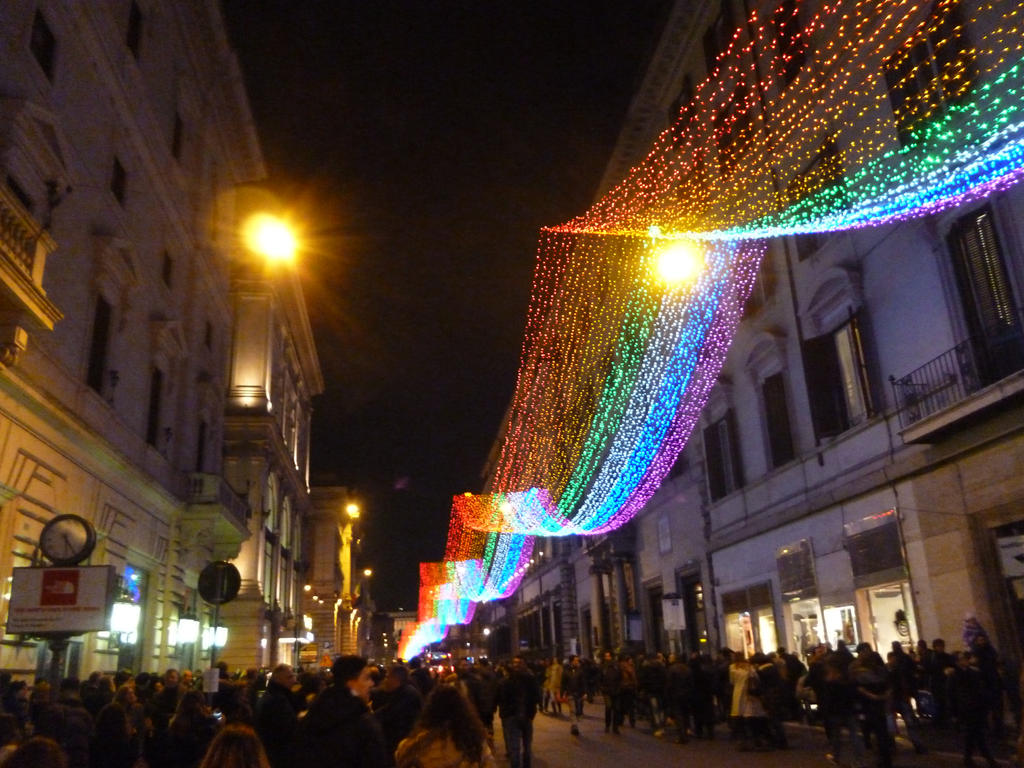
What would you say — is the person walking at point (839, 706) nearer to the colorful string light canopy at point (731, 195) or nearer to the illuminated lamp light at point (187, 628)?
the colorful string light canopy at point (731, 195)

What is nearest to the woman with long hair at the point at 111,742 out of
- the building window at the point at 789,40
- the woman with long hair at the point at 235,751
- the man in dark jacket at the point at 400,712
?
the man in dark jacket at the point at 400,712

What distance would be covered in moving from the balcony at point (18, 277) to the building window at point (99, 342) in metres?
5.21

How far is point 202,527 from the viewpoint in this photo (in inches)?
928

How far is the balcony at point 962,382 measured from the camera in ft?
43.7

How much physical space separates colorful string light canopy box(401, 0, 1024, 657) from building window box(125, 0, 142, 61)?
1012cm

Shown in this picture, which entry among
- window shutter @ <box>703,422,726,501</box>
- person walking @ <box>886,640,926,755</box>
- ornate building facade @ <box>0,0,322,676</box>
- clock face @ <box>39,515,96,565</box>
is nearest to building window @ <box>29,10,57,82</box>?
ornate building facade @ <box>0,0,322,676</box>

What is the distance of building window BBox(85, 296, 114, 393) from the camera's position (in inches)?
645

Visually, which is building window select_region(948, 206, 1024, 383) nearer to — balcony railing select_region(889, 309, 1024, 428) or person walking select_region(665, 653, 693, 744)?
balcony railing select_region(889, 309, 1024, 428)

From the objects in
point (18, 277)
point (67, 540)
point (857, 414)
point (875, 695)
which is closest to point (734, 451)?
point (857, 414)

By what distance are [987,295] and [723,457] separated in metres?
12.9

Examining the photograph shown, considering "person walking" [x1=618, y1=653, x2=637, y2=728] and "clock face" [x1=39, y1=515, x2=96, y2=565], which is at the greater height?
"clock face" [x1=39, y1=515, x2=96, y2=565]

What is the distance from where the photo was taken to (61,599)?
9.73m

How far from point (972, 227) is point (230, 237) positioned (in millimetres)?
22269

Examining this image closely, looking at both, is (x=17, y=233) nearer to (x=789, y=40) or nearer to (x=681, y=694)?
(x=681, y=694)
